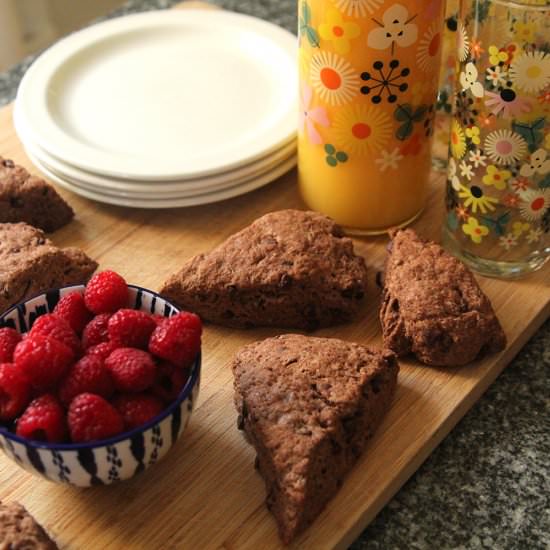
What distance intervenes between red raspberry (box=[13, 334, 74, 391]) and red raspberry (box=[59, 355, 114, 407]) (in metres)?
0.01

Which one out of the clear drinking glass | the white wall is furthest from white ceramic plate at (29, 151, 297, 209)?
the white wall

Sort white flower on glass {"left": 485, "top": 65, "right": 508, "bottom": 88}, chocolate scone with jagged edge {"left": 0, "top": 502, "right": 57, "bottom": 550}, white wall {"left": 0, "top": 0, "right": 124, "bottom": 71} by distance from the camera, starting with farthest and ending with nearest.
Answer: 1. white wall {"left": 0, "top": 0, "right": 124, "bottom": 71}
2. white flower on glass {"left": 485, "top": 65, "right": 508, "bottom": 88}
3. chocolate scone with jagged edge {"left": 0, "top": 502, "right": 57, "bottom": 550}

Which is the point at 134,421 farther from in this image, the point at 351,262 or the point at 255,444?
the point at 351,262

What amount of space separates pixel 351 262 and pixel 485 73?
282mm

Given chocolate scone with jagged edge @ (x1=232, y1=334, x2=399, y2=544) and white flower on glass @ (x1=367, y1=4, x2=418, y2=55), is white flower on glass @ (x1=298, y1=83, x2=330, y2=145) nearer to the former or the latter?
white flower on glass @ (x1=367, y1=4, x2=418, y2=55)

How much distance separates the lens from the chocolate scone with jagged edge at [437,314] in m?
1.01

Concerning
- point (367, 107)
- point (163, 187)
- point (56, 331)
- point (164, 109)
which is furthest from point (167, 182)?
point (56, 331)

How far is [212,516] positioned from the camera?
884 mm

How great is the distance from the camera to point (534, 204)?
109 centimetres

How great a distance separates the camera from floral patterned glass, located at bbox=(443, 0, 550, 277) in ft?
3.20

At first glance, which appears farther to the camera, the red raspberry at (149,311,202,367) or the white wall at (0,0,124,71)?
the white wall at (0,0,124,71)

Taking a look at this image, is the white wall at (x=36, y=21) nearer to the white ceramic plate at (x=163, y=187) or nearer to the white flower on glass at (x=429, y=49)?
the white ceramic plate at (x=163, y=187)

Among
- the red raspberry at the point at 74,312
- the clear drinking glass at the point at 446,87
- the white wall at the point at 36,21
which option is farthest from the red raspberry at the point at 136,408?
the white wall at the point at 36,21

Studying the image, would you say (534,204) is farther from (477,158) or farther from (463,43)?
(463,43)
